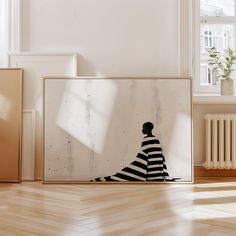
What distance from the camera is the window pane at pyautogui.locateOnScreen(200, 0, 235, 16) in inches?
210

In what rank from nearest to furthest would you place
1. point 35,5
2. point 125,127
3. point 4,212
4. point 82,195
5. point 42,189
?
point 4,212, point 82,195, point 42,189, point 125,127, point 35,5

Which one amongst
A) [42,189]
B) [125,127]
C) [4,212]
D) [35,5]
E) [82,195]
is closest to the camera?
[4,212]

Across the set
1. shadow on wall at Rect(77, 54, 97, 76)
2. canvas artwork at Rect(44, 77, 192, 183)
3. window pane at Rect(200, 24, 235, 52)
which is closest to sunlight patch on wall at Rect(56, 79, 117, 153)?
canvas artwork at Rect(44, 77, 192, 183)

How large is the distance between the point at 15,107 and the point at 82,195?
52.9 inches

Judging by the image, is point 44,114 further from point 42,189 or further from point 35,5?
point 35,5

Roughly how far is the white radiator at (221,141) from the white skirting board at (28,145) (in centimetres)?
183

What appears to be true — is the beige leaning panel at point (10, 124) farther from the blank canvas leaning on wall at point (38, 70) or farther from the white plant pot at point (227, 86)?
the white plant pot at point (227, 86)

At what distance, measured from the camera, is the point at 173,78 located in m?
4.79

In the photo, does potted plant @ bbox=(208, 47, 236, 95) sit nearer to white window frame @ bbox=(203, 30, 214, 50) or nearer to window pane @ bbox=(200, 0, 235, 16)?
white window frame @ bbox=(203, 30, 214, 50)

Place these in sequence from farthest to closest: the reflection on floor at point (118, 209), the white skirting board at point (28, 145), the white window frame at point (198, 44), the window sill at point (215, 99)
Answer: the white window frame at point (198, 44) < the window sill at point (215, 99) < the white skirting board at point (28, 145) < the reflection on floor at point (118, 209)

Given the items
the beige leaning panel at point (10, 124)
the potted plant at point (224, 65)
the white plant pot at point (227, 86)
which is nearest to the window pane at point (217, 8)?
the potted plant at point (224, 65)

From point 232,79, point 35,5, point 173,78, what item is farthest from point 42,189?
point 232,79

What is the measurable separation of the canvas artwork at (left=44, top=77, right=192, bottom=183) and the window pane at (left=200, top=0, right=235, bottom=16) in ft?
3.38

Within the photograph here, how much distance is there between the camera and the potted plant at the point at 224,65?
5.10 m
